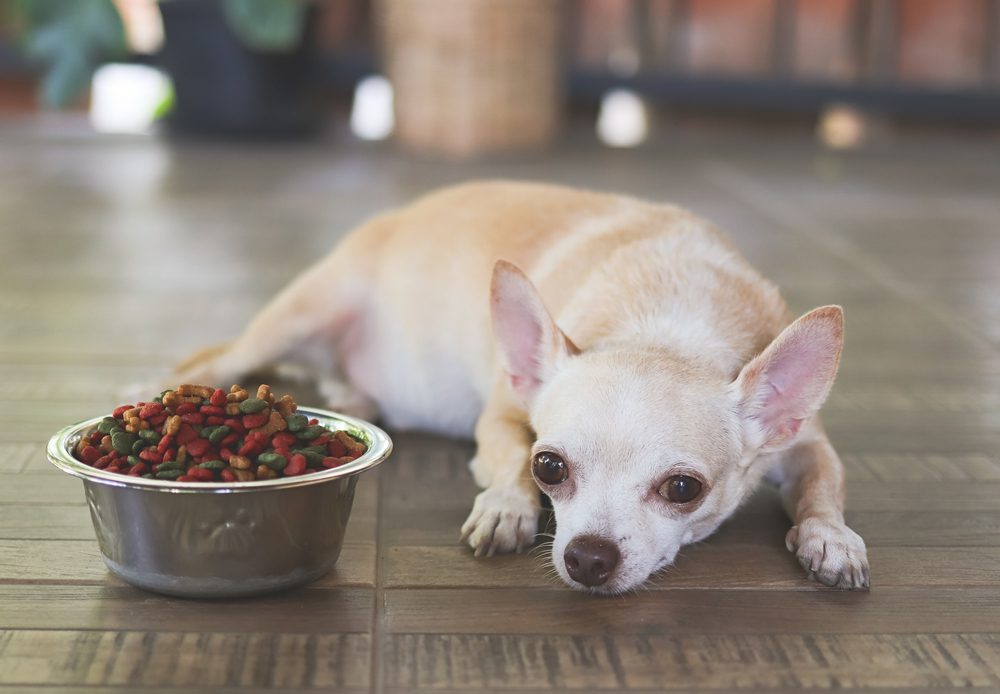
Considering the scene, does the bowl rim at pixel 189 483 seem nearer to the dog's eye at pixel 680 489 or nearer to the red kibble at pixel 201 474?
the red kibble at pixel 201 474

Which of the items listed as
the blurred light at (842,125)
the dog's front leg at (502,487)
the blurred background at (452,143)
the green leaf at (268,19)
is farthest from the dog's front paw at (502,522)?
the blurred light at (842,125)

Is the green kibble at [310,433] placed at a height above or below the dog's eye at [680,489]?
above

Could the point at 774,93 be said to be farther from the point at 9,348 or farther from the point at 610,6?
the point at 9,348

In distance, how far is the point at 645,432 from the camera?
1.67 m

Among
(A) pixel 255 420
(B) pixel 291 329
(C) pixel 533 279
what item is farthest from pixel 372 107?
(A) pixel 255 420

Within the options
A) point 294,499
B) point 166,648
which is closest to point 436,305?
point 294,499

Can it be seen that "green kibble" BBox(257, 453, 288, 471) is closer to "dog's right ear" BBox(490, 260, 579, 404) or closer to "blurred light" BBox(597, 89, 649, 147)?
"dog's right ear" BBox(490, 260, 579, 404)

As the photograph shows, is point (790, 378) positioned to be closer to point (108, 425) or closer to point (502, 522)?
point (502, 522)

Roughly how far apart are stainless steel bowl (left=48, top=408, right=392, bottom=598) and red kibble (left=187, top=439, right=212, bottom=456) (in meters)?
0.08

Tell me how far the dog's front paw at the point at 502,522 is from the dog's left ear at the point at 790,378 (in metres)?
0.37

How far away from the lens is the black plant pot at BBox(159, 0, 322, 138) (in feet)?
20.7

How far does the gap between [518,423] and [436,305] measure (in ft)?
1.64

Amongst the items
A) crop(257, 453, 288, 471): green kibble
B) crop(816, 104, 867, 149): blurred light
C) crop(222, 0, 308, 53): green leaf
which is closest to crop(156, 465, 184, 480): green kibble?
crop(257, 453, 288, 471): green kibble

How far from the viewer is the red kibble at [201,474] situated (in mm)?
1582
